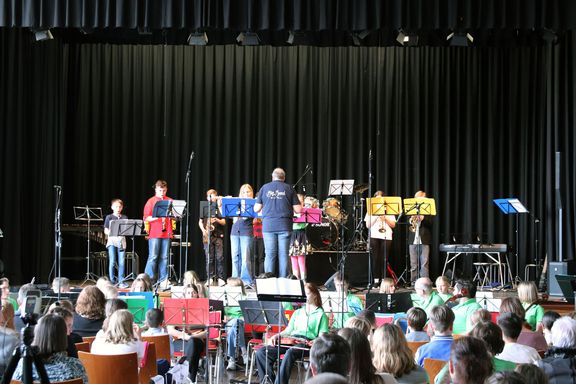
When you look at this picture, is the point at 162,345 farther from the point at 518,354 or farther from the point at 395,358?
the point at 518,354

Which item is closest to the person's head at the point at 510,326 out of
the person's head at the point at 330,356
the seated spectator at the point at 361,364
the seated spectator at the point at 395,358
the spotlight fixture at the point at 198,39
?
the seated spectator at the point at 395,358

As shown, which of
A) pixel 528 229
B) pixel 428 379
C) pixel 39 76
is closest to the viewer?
pixel 428 379

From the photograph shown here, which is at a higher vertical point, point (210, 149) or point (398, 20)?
point (398, 20)

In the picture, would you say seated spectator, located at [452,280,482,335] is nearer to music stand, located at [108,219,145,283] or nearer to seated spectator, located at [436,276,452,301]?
seated spectator, located at [436,276,452,301]

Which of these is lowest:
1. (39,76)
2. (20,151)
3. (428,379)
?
(428,379)

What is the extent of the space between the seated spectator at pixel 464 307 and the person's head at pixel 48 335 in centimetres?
455

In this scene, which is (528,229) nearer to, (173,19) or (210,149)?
(210,149)

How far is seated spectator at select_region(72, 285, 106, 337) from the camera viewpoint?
25.4 ft

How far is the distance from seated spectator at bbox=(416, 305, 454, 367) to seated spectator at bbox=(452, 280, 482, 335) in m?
2.00

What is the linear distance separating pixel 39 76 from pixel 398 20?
22.7 feet

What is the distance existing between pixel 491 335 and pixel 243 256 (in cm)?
908

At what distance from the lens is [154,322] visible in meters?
8.02

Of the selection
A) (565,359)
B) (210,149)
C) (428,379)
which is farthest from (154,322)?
(210,149)

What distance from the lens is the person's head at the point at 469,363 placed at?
14.1 ft
